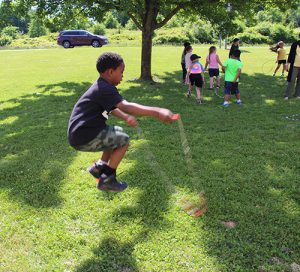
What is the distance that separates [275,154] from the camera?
5.95 meters

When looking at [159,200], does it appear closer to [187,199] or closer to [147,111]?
[187,199]

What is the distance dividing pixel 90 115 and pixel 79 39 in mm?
35973

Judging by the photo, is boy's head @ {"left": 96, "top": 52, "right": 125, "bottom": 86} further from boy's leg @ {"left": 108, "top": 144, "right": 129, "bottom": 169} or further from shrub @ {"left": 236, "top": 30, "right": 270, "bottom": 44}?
shrub @ {"left": 236, "top": 30, "right": 270, "bottom": 44}

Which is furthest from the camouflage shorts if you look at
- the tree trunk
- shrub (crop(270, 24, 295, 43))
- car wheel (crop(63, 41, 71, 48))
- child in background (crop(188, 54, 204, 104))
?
shrub (crop(270, 24, 295, 43))

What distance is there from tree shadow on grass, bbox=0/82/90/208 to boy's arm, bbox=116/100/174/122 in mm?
1931

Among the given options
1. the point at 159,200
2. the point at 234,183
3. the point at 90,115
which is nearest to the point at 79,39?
the point at 234,183

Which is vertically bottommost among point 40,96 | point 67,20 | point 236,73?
point 40,96

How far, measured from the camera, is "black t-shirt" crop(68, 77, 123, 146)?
3463 millimetres

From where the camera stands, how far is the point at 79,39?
3741 centimetres

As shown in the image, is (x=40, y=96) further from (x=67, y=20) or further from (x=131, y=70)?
(x=131, y=70)

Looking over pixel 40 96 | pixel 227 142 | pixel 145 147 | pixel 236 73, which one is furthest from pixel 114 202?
pixel 40 96

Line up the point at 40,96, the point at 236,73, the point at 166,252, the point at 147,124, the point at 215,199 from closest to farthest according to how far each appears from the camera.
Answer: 1. the point at 166,252
2. the point at 215,199
3. the point at 147,124
4. the point at 236,73
5. the point at 40,96

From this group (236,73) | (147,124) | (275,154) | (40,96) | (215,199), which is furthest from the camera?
(40,96)

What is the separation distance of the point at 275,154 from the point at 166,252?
3.24 meters
